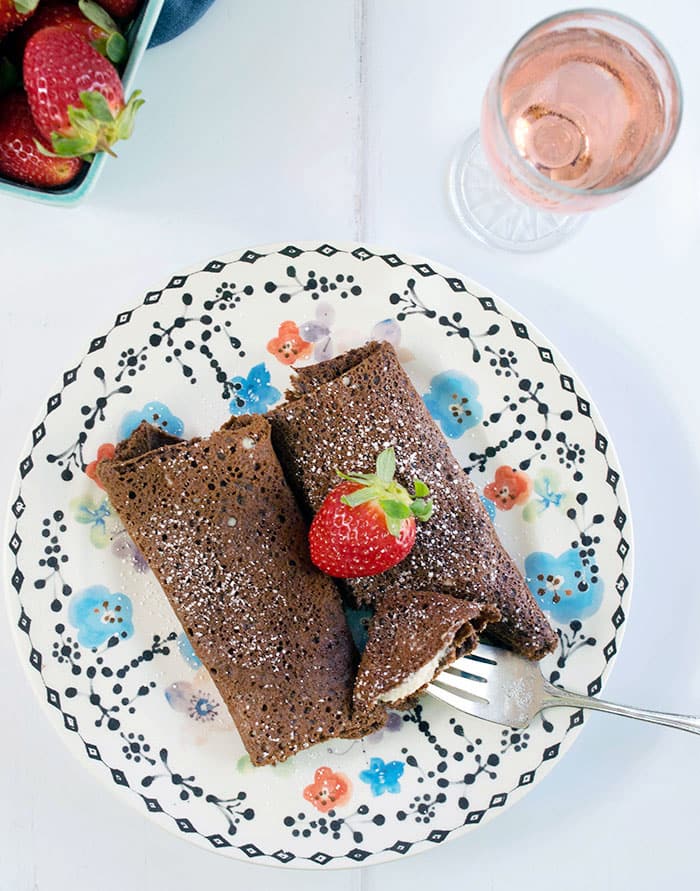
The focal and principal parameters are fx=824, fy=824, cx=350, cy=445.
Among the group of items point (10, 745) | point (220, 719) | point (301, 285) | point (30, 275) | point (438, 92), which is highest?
point (438, 92)

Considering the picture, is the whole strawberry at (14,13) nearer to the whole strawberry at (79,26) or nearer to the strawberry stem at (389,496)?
the whole strawberry at (79,26)

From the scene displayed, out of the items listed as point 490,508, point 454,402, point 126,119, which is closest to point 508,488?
point 490,508

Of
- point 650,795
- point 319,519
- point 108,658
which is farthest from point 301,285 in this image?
point 650,795

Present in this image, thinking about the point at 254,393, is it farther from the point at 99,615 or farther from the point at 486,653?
the point at 486,653

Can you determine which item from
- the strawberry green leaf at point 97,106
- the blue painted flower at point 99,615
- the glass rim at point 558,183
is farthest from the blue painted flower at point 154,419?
the glass rim at point 558,183

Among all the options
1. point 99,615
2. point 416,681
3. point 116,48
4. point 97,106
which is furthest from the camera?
point 99,615

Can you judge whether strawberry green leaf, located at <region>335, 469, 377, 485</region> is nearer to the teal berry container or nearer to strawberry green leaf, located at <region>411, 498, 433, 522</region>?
strawberry green leaf, located at <region>411, 498, 433, 522</region>

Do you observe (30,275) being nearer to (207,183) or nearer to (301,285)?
(207,183)
